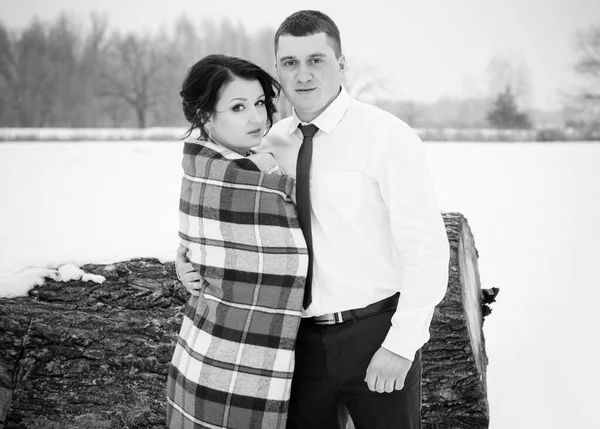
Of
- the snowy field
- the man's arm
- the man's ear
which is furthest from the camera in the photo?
the snowy field

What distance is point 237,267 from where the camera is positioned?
197 cm

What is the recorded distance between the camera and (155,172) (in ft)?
33.7

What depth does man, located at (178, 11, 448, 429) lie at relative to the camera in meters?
1.82

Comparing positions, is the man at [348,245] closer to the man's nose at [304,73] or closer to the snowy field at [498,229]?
the man's nose at [304,73]

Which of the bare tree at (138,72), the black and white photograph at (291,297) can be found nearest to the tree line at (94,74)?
the bare tree at (138,72)

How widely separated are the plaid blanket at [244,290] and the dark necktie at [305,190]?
3 centimetres

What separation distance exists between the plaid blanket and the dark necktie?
0.03 meters

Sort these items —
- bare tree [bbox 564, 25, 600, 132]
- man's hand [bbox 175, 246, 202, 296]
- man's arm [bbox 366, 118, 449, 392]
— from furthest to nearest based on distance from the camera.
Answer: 1. bare tree [bbox 564, 25, 600, 132]
2. man's hand [bbox 175, 246, 202, 296]
3. man's arm [bbox 366, 118, 449, 392]

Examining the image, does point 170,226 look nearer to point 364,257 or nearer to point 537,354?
point 537,354

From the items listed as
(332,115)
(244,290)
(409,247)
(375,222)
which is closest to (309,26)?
(332,115)

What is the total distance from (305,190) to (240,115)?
1.24ft

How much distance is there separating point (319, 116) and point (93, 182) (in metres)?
8.12

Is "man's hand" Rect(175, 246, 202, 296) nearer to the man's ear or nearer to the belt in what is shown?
the belt

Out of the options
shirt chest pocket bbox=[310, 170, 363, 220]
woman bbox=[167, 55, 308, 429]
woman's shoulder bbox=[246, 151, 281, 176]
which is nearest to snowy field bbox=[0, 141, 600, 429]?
woman bbox=[167, 55, 308, 429]
